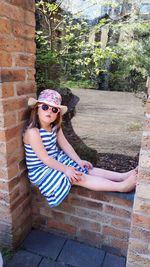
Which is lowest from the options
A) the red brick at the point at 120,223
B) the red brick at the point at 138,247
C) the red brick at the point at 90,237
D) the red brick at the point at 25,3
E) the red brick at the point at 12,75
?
the red brick at the point at 90,237

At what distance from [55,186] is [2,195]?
0.38 metres

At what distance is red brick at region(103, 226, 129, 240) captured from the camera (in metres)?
1.58

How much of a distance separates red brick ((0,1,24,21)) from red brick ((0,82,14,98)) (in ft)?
1.25

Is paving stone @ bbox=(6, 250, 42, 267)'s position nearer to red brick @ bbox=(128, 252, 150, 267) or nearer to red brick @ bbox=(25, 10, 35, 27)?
red brick @ bbox=(128, 252, 150, 267)

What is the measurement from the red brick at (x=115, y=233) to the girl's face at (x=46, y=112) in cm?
90

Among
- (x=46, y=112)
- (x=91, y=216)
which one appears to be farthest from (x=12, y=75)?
(x=91, y=216)

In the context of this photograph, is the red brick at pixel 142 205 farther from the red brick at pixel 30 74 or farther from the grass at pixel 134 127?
the grass at pixel 134 127

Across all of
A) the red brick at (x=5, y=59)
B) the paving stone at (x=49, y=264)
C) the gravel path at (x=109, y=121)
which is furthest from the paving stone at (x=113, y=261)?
the gravel path at (x=109, y=121)

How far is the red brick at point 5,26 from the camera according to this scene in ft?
4.04

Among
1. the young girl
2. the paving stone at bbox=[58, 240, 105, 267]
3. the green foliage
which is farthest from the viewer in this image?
the green foliage

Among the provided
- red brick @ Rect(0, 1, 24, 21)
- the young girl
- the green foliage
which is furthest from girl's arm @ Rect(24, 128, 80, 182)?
the green foliage

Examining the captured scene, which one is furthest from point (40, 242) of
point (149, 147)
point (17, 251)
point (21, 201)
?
point (149, 147)

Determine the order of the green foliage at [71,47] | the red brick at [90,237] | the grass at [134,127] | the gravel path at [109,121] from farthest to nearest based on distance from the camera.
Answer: the grass at [134,127]
the gravel path at [109,121]
the green foliage at [71,47]
the red brick at [90,237]

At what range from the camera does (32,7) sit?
148 centimetres
